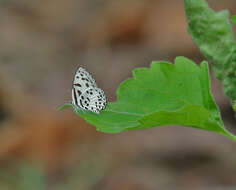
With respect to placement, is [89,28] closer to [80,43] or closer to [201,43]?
[80,43]

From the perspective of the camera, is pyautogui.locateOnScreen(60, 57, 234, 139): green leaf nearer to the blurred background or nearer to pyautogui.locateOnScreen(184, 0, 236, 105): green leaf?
pyautogui.locateOnScreen(184, 0, 236, 105): green leaf

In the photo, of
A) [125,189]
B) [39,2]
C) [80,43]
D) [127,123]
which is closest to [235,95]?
[127,123]

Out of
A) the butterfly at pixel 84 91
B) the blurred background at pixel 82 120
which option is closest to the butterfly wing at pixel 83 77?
the butterfly at pixel 84 91

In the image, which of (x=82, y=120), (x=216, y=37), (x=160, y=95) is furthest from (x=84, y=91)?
(x=82, y=120)

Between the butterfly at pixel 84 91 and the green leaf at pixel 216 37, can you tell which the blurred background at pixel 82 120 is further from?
the green leaf at pixel 216 37

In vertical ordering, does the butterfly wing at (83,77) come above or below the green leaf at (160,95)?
above

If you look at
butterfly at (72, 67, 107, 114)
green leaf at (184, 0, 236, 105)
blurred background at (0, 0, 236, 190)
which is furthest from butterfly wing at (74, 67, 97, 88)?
blurred background at (0, 0, 236, 190)
